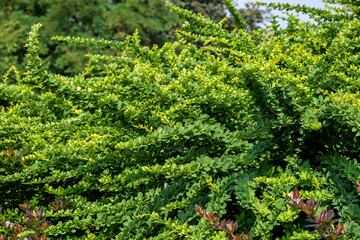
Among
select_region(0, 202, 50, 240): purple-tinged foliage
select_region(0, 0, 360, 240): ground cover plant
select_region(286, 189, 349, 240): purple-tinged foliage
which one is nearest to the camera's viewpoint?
select_region(286, 189, 349, 240): purple-tinged foliage

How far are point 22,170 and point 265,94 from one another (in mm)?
1532

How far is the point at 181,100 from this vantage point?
201 cm

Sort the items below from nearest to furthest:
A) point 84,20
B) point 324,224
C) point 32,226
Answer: point 324,224
point 32,226
point 84,20

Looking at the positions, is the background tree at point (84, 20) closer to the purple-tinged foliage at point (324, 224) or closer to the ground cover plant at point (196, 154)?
the ground cover plant at point (196, 154)

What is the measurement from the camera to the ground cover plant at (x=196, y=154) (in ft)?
5.19

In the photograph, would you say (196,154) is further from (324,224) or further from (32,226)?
(32,226)

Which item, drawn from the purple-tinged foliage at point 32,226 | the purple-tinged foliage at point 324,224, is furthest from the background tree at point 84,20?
the purple-tinged foliage at point 324,224

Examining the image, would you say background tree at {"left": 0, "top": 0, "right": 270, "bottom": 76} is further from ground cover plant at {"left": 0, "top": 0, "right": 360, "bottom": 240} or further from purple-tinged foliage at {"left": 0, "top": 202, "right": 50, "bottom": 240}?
purple-tinged foliage at {"left": 0, "top": 202, "right": 50, "bottom": 240}

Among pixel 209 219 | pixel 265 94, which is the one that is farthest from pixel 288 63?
pixel 209 219

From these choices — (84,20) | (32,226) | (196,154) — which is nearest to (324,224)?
(196,154)

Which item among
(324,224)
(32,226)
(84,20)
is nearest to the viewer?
(324,224)

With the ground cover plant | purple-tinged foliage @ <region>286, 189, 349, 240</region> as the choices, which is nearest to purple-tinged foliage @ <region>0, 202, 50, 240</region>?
the ground cover plant

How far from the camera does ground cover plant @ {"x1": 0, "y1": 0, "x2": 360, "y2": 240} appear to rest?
1.58 metres

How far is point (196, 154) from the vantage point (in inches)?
74.0
